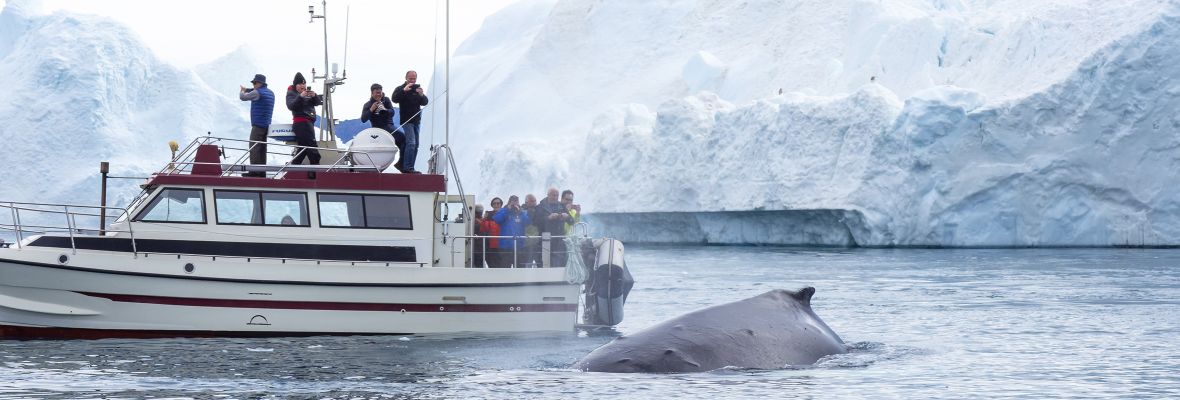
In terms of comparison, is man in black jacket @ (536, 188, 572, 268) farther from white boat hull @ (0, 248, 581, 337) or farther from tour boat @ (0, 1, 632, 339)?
white boat hull @ (0, 248, 581, 337)

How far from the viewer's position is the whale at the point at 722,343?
11.2 m

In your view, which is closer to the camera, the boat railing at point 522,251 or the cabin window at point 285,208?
the cabin window at point 285,208

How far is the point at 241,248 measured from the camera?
47.9 feet

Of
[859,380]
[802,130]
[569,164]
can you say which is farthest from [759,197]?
[859,380]

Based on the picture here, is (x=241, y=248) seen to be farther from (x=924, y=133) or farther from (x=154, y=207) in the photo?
(x=924, y=133)

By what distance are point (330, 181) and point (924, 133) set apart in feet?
88.4

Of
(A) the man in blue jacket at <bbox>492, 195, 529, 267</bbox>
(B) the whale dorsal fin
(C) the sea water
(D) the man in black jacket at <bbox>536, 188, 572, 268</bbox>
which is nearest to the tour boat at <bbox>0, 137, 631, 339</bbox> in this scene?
(C) the sea water

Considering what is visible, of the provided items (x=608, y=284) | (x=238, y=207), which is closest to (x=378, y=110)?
(x=238, y=207)

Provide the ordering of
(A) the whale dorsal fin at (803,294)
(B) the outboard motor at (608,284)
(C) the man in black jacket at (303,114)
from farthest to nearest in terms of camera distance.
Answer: (B) the outboard motor at (608,284)
(C) the man in black jacket at (303,114)
(A) the whale dorsal fin at (803,294)

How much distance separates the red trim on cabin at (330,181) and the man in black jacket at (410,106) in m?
0.69

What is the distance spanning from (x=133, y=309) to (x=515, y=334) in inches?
168

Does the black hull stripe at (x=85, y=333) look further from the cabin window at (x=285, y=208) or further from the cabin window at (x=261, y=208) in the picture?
the cabin window at (x=285, y=208)

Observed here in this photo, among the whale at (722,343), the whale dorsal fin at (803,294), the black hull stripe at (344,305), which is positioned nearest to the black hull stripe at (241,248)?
the black hull stripe at (344,305)

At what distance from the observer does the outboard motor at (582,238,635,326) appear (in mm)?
15737
